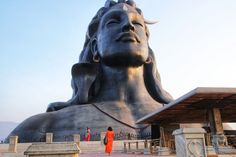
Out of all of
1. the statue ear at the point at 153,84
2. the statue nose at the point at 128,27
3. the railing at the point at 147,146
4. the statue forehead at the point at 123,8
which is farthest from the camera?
the statue ear at the point at 153,84

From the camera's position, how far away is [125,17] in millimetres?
20562

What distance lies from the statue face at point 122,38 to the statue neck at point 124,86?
77 cm

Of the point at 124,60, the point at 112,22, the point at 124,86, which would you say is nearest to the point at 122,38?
the point at 124,60

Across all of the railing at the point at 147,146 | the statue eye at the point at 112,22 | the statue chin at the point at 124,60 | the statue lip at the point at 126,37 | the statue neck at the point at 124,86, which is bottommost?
the railing at the point at 147,146

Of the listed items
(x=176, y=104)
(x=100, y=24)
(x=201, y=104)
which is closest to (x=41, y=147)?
(x=176, y=104)

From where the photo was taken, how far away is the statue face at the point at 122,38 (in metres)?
20.2

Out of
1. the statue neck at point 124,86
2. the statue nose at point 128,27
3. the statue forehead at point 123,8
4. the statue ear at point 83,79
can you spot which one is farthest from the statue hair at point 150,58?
the statue nose at point 128,27

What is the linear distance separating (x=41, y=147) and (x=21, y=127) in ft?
54.4

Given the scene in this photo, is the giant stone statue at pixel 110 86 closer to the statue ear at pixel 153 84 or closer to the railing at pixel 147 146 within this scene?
the statue ear at pixel 153 84

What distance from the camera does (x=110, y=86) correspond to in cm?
2162

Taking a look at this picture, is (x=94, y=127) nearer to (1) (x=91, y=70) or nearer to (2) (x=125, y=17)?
(1) (x=91, y=70)

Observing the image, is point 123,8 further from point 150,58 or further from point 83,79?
point 83,79

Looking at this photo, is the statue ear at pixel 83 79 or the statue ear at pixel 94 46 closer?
the statue ear at pixel 83 79

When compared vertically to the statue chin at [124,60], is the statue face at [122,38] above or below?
above
